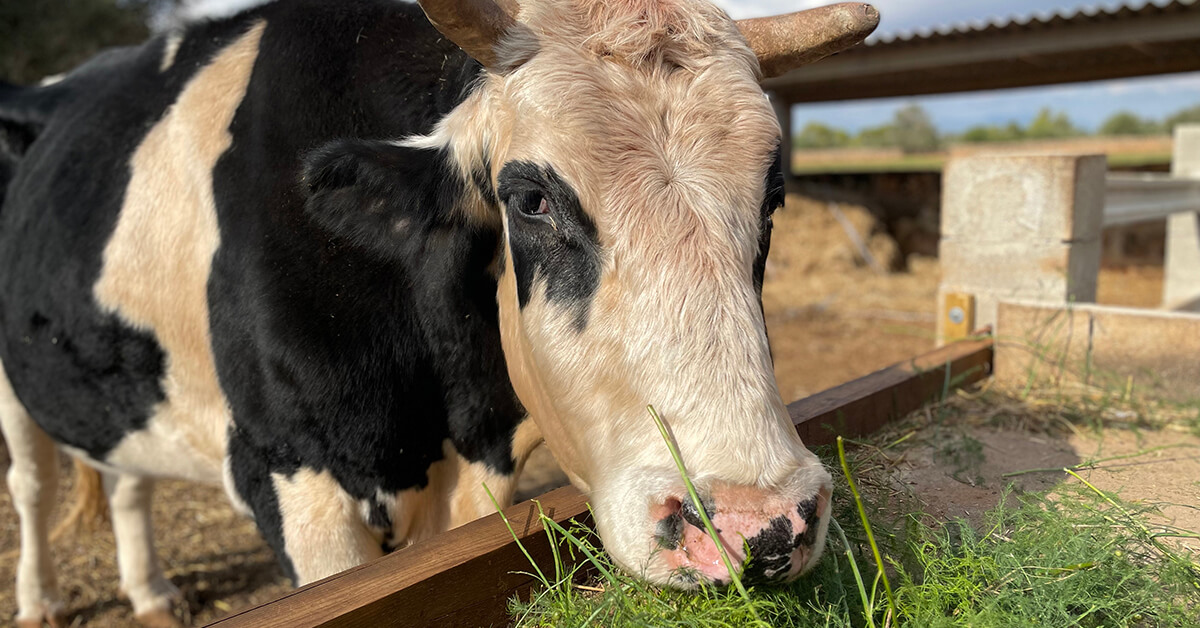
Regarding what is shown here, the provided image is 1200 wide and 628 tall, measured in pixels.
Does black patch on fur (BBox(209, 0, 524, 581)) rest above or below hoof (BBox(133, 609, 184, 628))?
above

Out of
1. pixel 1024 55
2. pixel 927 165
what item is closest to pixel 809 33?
pixel 1024 55

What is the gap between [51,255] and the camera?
2.92 metres

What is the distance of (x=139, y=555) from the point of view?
4039 millimetres

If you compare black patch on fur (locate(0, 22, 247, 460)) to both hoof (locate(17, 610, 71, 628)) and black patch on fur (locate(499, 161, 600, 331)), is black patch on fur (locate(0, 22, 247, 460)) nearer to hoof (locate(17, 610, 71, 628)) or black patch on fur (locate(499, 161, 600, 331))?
hoof (locate(17, 610, 71, 628))

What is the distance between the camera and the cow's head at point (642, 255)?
139cm

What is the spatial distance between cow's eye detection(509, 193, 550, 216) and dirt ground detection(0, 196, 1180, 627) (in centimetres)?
118

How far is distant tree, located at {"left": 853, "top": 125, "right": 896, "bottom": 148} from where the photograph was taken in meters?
99.2

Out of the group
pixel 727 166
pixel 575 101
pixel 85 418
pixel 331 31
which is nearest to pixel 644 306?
pixel 727 166

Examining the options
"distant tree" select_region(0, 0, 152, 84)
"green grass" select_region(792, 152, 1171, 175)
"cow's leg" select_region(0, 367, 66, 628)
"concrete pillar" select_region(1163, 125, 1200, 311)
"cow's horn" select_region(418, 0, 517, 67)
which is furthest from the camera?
"green grass" select_region(792, 152, 1171, 175)

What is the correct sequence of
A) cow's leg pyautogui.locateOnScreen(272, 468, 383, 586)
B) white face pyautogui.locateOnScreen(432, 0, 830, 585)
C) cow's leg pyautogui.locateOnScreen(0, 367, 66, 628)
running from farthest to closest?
1. cow's leg pyautogui.locateOnScreen(0, 367, 66, 628)
2. cow's leg pyautogui.locateOnScreen(272, 468, 383, 586)
3. white face pyautogui.locateOnScreen(432, 0, 830, 585)

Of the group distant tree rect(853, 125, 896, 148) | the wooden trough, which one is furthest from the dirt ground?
distant tree rect(853, 125, 896, 148)

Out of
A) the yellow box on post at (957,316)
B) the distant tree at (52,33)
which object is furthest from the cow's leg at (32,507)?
the distant tree at (52,33)

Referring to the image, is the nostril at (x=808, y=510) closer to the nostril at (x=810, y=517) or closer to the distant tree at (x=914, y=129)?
the nostril at (x=810, y=517)

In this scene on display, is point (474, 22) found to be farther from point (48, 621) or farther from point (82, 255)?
point (48, 621)
